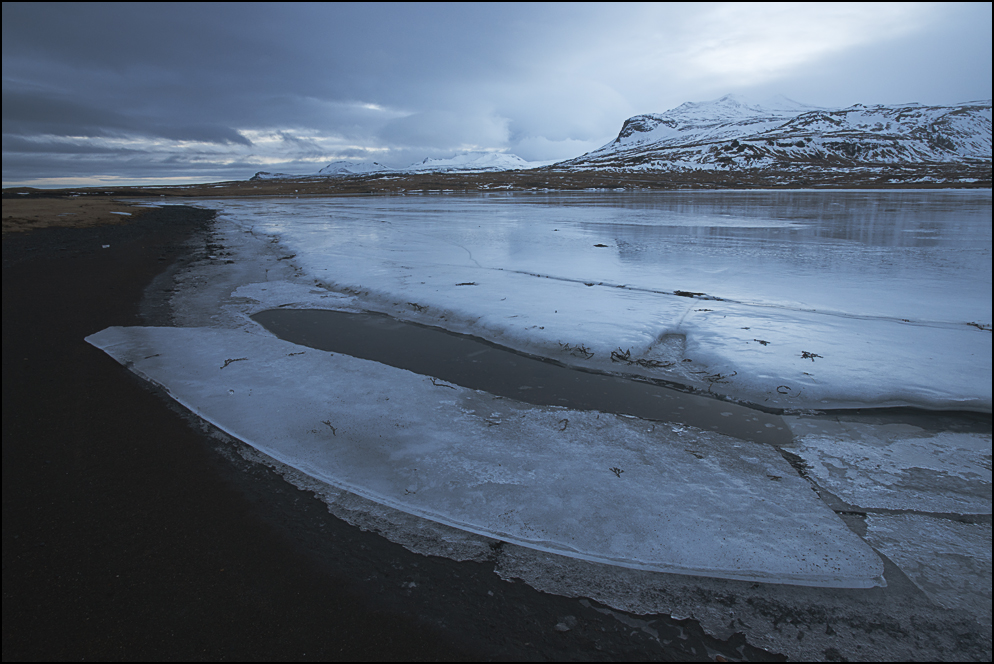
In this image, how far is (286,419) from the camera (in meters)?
3.89

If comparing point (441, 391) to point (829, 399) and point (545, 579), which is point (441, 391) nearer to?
point (545, 579)

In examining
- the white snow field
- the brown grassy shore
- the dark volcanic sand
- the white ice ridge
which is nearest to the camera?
the dark volcanic sand

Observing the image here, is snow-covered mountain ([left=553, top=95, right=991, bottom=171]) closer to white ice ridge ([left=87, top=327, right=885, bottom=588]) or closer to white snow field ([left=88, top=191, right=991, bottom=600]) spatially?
white snow field ([left=88, top=191, right=991, bottom=600])

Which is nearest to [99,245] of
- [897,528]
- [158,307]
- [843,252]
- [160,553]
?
[158,307]

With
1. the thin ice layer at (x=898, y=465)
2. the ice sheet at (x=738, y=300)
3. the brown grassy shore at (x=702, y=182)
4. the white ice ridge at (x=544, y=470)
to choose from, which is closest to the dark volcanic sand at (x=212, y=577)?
the white ice ridge at (x=544, y=470)

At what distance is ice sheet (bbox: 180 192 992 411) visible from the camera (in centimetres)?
436

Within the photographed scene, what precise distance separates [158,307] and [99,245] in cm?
1160

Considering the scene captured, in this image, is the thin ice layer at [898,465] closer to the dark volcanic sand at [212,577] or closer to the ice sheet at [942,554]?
the ice sheet at [942,554]

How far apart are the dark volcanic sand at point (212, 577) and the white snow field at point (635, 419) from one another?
36 centimetres

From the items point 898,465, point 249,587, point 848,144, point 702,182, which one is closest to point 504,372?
point 249,587

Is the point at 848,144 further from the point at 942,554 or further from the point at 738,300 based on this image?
the point at 942,554

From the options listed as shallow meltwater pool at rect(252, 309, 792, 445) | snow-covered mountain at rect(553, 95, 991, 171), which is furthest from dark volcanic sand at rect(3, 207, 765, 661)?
snow-covered mountain at rect(553, 95, 991, 171)

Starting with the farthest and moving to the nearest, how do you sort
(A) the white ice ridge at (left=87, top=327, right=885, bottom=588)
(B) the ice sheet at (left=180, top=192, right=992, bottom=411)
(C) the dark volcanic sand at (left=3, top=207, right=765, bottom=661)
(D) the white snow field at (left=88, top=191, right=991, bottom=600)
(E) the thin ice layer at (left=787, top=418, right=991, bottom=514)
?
1. (B) the ice sheet at (left=180, top=192, right=992, bottom=411)
2. (E) the thin ice layer at (left=787, top=418, right=991, bottom=514)
3. (D) the white snow field at (left=88, top=191, right=991, bottom=600)
4. (A) the white ice ridge at (left=87, top=327, right=885, bottom=588)
5. (C) the dark volcanic sand at (left=3, top=207, right=765, bottom=661)

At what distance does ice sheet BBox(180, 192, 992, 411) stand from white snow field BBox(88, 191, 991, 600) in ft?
0.12
